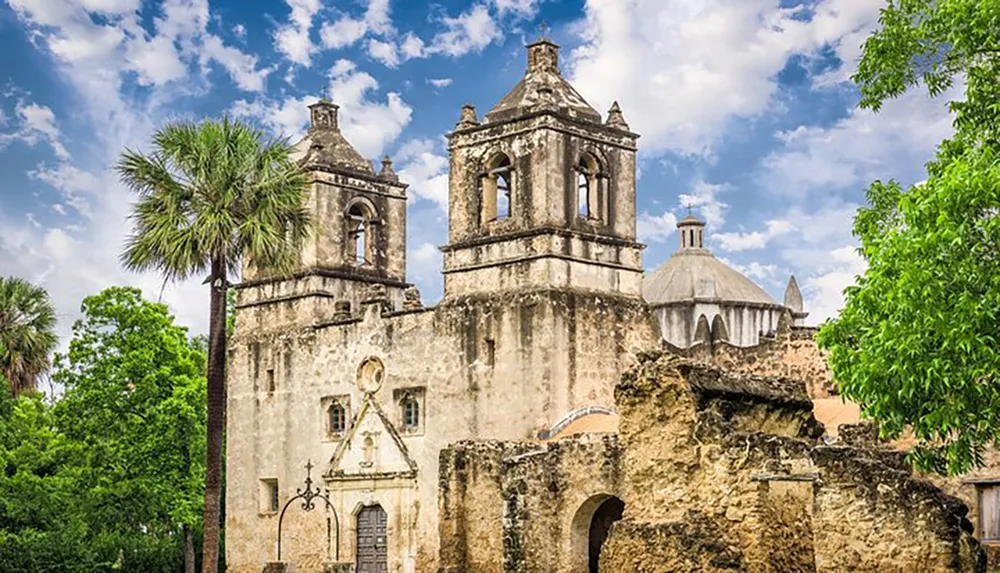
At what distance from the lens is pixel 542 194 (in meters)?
36.5

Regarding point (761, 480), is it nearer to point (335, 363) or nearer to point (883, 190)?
point (883, 190)

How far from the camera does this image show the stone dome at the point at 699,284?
55.8 meters

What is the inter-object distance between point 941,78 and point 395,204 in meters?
26.2

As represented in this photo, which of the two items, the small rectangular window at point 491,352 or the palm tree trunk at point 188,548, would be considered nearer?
the small rectangular window at point 491,352

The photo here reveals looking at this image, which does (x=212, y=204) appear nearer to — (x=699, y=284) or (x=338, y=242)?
(x=338, y=242)

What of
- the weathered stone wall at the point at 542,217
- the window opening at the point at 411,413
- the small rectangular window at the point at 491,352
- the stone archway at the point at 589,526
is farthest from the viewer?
the window opening at the point at 411,413

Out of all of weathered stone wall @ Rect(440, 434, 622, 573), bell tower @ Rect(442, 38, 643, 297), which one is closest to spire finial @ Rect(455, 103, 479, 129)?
bell tower @ Rect(442, 38, 643, 297)

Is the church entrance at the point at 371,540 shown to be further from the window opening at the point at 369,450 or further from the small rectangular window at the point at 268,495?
the small rectangular window at the point at 268,495

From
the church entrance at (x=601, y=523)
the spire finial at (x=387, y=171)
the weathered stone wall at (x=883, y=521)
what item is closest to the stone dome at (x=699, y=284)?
the spire finial at (x=387, y=171)

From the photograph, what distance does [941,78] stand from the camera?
18984 mm

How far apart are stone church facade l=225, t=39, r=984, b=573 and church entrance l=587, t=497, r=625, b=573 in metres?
4.68

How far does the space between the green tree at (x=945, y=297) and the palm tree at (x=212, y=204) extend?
1301 cm

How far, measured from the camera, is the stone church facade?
3575 cm

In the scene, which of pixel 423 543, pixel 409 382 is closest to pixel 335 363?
pixel 409 382
